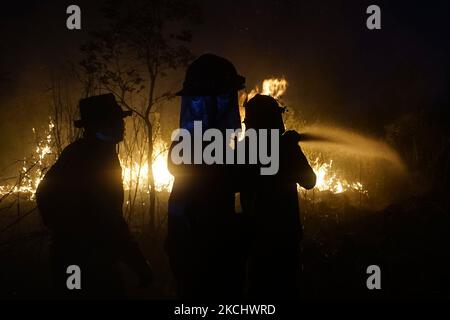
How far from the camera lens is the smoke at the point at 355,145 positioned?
1202 cm

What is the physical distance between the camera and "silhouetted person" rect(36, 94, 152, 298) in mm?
3244

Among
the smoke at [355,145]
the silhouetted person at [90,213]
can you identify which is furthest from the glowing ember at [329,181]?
the silhouetted person at [90,213]

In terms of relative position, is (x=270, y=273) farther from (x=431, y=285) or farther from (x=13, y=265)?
(x=13, y=265)

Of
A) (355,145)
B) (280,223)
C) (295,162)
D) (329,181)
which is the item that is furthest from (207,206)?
(355,145)

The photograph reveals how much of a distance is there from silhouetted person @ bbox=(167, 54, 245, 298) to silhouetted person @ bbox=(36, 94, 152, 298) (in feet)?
2.28

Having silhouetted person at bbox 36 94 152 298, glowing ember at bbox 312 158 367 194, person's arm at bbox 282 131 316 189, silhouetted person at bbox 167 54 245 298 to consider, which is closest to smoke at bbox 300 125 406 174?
glowing ember at bbox 312 158 367 194

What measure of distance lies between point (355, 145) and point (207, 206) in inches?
498

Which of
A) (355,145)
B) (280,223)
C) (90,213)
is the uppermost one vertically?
(355,145)

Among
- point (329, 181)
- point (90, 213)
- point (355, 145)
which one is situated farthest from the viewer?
point (355, 145)

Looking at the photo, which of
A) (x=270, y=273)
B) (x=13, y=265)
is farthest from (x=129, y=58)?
(x=270, y=273)

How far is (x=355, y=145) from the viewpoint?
1445cm

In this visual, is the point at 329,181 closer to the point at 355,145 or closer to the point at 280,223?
the point at 355,145

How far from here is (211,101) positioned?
3000 millimetres
